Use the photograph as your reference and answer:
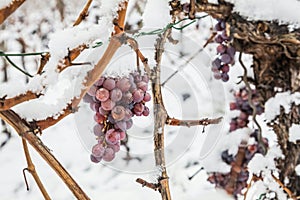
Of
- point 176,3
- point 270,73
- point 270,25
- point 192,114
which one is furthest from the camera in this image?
point 192,114

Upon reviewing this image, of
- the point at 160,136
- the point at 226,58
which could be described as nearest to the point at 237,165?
the point at 226,58

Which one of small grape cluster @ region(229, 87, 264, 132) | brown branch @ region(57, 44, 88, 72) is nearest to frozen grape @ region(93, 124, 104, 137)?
brown branch @ region(57, 44, 88, 72)

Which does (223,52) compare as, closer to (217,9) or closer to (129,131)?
(217,9)

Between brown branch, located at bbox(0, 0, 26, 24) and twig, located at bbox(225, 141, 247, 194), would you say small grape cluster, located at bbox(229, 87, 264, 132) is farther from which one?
brown branch, located at bbox(0, 0, 26, 24)

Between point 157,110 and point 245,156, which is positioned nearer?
point 157,110

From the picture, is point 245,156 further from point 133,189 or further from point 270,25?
point 133,189

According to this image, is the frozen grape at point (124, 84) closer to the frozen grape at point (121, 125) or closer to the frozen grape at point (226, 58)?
the frozen grape at point (121, 125)

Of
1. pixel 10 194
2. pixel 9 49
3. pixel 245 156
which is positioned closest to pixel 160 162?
pixel 245 156
